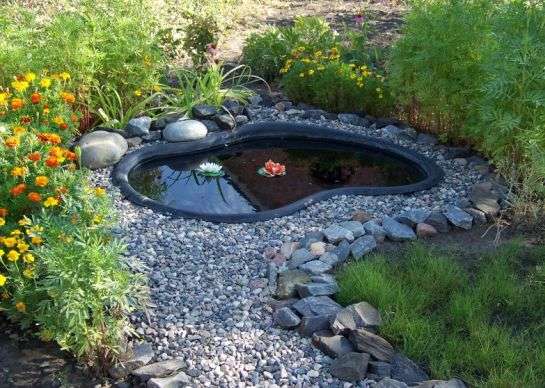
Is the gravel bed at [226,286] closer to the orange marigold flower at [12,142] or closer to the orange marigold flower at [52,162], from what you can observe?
the orange marigold flower at [52,162]

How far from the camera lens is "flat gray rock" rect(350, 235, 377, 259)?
4.18m

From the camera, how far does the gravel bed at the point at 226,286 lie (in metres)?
3.39

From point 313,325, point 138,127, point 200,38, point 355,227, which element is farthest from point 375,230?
point 200,38

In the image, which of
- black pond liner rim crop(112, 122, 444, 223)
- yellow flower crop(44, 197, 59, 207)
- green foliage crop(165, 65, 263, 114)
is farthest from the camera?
green foliage crop(165, 65, 263, 114)

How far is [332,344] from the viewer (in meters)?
3.42

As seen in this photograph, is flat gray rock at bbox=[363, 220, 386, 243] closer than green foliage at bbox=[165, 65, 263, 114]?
Yes

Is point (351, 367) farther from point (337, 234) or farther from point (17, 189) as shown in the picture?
point (17, 189)

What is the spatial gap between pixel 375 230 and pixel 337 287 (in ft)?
2.19

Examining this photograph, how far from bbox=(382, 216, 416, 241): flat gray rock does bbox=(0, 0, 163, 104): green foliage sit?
243 cm

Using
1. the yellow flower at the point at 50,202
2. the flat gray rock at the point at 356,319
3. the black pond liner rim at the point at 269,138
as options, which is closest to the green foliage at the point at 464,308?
the flat gray rock at the point at 356,319

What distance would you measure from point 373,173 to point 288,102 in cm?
127

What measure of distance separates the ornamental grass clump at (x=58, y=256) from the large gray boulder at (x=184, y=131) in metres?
1.46

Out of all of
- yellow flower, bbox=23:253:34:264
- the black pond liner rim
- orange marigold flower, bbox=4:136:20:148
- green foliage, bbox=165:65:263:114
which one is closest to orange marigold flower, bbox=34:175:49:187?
orange marigold flower, bbox=4:136:20:148

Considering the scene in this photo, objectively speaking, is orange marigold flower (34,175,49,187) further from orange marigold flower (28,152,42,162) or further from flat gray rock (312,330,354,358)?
flat gray rock (312,330,354,358)
